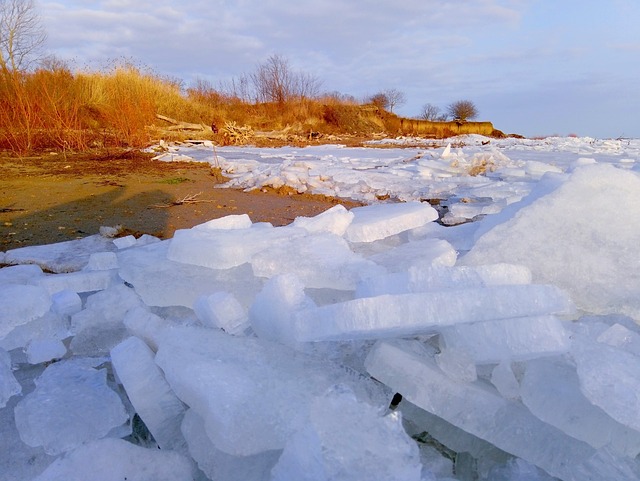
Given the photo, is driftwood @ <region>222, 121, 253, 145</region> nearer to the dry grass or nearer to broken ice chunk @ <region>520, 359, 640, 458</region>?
the dry grass

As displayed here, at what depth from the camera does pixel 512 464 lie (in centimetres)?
62

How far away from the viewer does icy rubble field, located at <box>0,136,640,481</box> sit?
579 mm

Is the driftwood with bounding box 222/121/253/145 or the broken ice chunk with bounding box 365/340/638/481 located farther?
the driftwood with bounding box 222/121/253/145

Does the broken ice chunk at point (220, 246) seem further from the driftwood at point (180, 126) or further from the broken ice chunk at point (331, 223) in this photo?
the driftwood at point (180, 126)

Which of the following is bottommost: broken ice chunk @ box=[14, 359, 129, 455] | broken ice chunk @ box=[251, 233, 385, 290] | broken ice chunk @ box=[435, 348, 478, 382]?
broken ice chunk @ box=[14, 359, 129, 455]

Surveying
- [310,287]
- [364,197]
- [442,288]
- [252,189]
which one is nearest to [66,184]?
[252,189]

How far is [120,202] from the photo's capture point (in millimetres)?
4062

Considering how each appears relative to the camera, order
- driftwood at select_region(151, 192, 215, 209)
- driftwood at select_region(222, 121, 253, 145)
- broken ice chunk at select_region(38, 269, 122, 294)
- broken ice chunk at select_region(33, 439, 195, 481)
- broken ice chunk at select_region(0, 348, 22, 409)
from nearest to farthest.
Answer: broken ice chunk at select_region(33, 439, 195, 481) < broken ice chunk at select_region(0, 348, 22, 409) < broken ice chunk at select_region(38, 269, 122, 294) < driftwood at select_region(151, 192, 215, 209) < driftwood at select_region(222, 121, 253, 145)

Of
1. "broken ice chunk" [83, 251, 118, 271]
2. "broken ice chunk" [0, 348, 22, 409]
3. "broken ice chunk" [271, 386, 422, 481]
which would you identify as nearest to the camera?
"broken ice chunk" [271, 386, 422, 481]

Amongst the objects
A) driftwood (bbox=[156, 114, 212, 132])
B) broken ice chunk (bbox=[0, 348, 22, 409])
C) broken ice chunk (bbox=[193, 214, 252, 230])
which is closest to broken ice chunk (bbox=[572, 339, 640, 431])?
broken ice chunk (bbox=[0, 348, 22, 409])

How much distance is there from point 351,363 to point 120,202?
12.7 ft

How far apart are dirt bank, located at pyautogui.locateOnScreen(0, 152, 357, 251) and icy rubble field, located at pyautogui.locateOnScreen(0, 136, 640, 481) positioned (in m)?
1.98

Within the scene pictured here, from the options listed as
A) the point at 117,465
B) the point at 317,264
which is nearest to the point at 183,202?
the point at 317,264

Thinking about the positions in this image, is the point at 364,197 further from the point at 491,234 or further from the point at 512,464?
the point at 512,464
